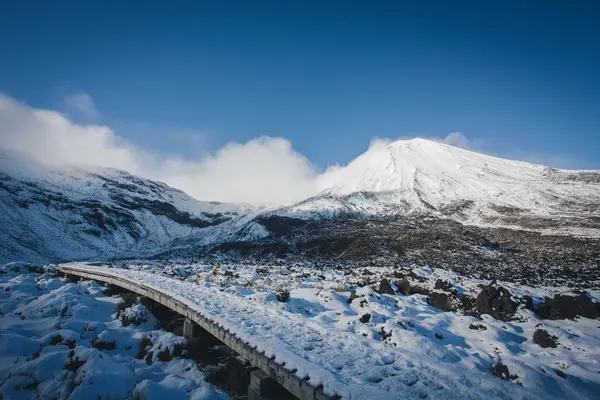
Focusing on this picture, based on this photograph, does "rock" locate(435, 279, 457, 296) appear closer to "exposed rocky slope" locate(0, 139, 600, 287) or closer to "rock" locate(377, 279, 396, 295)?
"rock" locate(377, 279, 396, 295)

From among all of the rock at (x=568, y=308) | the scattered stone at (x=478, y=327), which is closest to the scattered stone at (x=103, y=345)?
the scattered stone at (x=478, y=327)

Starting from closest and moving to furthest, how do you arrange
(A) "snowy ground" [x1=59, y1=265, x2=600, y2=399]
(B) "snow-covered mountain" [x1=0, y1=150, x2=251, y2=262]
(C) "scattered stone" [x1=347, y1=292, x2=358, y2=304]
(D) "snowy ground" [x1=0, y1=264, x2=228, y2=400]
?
(A) "snowy ground" [x1=59, y1=265, x2=600, y2=399], (D) "snowy ground" [x1=0, y1=264, x2=228, y2=400], (C) "scattered stone" [x1=347, y1=292, x2=358, y2=304], (B) "snow-covered mountain" [x1=0, y1=150, x2=251, y2=262]

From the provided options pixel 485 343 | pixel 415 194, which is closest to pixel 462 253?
pixel 485 343

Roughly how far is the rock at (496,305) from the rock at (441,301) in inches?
42.4

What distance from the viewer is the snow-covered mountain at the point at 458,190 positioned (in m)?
79.7

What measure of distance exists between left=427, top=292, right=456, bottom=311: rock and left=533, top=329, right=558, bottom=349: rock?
369 centimetres

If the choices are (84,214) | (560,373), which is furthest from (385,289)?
(84,214)

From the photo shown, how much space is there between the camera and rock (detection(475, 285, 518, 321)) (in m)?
12.0

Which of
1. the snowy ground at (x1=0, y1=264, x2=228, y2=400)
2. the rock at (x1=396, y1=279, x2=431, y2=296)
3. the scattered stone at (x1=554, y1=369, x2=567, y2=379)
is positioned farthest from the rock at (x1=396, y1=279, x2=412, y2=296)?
the snowy ground at (x1=0, y1=264, x2=228, y2=400)

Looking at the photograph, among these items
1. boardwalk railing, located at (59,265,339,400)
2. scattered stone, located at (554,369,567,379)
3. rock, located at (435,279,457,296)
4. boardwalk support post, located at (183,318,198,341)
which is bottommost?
boardwalk support post, located at (183,318,198,341)

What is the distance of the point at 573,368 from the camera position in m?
7.68

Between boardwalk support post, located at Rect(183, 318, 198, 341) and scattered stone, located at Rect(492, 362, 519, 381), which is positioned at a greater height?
scattered stone, located at Rect(492, 362, 519, 381)

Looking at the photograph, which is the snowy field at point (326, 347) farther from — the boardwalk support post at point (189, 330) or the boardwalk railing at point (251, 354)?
the boardwalk support post at point (189, 330)

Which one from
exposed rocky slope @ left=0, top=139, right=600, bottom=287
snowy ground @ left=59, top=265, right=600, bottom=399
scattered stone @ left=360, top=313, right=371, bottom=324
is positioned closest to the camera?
snowy ground @ left=59, top=265, right=600, bottom=399
